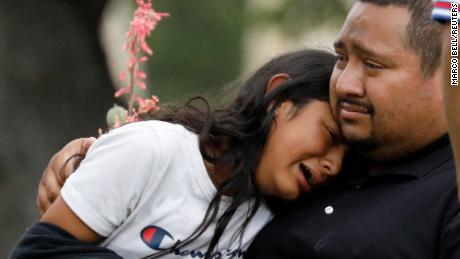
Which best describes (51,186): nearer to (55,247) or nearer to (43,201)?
(43,201)

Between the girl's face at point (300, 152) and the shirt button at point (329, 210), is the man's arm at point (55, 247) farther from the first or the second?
the shirt button at point (329, 210)

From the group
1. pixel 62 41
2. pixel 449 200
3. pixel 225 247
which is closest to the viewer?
pixel 449 200

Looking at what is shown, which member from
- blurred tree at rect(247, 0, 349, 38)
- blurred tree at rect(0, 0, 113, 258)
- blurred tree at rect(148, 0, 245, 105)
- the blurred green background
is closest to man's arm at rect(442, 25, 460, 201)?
the blurred green background

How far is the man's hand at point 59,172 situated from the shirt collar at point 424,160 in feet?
2.89

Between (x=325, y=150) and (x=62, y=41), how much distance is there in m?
3.43

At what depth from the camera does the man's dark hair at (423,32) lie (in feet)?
10.6

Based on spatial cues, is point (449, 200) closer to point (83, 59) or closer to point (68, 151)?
point (68, 151)

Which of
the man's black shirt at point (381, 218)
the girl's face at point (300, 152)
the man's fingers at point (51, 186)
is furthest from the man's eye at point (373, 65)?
the man's fingers at point (51, 186)

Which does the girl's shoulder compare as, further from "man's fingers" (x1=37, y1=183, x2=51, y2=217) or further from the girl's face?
"man's fingers" (x1=37, y1=183, x2=51, y2=217)

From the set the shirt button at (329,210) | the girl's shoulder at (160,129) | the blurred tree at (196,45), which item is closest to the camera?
the girl's shoulder at (160,129)

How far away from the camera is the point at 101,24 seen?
22.3 ft

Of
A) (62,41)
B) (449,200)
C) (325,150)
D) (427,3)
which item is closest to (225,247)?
(325,150)

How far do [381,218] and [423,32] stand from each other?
509 mm

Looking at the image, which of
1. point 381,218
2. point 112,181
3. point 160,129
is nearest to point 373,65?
point 381,218
